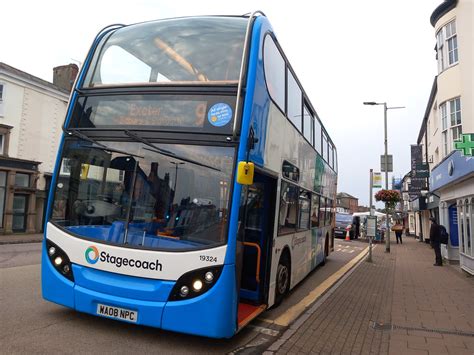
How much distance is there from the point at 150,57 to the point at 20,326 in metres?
3.77

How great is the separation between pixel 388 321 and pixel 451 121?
11769mm

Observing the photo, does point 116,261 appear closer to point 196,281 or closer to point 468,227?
point 196,281

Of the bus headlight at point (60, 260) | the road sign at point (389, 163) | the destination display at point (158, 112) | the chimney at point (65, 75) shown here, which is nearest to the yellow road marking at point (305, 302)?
the bus headlight at point (60, 260)

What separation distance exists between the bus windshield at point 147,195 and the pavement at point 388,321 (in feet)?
5.96

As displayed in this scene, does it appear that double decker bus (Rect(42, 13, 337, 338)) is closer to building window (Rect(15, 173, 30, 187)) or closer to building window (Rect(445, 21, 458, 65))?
building window (Rect(445, 21, 458, 65))

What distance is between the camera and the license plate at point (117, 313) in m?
4.36

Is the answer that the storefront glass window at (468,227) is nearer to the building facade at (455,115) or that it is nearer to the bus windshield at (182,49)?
the building facade at (455,115)

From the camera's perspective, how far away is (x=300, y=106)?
8008 mm

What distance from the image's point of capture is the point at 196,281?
14.1 ft

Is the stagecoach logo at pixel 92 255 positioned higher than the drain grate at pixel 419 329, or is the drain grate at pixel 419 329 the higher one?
the stagecoach logo at pixel 92 255

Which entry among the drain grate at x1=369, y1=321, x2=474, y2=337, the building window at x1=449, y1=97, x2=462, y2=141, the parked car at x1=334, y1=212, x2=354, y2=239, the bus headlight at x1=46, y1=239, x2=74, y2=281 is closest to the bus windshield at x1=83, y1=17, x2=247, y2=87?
the bus headlight at x1=46, y1=239, x2=74, y2=281

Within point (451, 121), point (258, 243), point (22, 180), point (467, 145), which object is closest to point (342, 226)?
point (451, 121)

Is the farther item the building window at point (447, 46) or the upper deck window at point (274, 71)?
the building window at point (447, 46)

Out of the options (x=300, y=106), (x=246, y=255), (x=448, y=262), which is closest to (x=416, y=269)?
(x=448, y=262)
